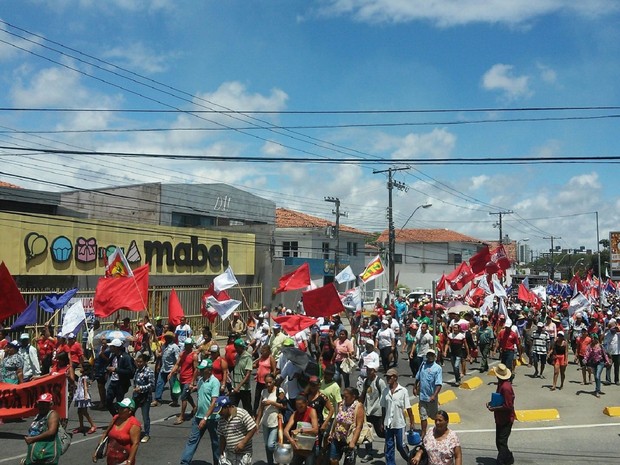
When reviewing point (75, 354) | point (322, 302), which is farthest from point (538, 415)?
point (75, 354)

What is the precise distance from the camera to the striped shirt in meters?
7.04

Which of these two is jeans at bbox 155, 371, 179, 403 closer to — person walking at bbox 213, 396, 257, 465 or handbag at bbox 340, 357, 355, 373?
handbag at bbox 340, 357, 355, 373

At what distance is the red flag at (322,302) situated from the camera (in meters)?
14.7

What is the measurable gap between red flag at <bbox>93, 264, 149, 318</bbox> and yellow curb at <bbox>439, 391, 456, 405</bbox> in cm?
683

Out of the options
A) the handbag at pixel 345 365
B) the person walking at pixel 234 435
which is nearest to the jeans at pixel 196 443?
the person walking at pixel 234 435

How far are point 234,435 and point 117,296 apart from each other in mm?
8349

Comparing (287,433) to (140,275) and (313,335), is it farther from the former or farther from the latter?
(313,335)

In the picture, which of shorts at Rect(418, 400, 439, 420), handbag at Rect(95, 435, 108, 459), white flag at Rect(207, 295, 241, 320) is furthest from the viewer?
white flag at Rect(207, 295, 241, 320)

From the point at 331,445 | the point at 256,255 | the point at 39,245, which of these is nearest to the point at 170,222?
the point at 256,255

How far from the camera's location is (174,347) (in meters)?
12.5

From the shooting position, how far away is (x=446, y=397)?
1297 cm

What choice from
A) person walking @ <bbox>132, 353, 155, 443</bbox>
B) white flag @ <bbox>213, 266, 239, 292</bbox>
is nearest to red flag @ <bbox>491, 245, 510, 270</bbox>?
white flag @ <bbox>213, 266, 239, 292</bbox>

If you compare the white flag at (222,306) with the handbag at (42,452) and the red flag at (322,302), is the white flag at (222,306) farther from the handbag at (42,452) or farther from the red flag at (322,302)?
the handbag at (42,452)

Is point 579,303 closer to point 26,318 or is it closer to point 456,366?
point 456,366
